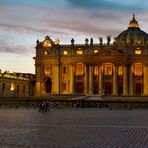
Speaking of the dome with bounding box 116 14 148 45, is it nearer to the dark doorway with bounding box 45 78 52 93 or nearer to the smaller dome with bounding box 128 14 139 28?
the smaller dome with bounding box 128 14 139 28

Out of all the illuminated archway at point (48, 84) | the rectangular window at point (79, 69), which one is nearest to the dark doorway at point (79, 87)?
the rectangular window at point (79, 69)

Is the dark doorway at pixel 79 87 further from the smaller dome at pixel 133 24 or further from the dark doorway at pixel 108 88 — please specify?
the smaller dome at pixel 133 24

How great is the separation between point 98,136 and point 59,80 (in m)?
110

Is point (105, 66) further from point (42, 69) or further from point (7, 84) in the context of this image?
point (7, 84)

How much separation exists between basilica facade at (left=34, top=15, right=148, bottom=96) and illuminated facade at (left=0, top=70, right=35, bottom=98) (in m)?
5.75

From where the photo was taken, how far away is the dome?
13450 cm

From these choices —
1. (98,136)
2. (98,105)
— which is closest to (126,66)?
(98,105)

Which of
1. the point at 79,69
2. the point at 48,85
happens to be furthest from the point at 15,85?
the point at 79,69

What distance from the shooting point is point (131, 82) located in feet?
421

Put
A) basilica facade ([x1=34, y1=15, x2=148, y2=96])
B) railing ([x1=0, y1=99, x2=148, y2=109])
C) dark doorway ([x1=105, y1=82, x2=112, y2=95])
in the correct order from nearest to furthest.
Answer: railing ([x1=0, y1=99, x2=148, y2=109])
basilica facade ([x1=34, y1=15, x2=148, y2=96])
dark doorway ([x1=105, y1=82, x2=112, y2=95])

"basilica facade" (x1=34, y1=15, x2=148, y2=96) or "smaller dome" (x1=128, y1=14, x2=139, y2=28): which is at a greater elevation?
"smaller dome" (x1=128, y1=14, x2=139, y2=28)

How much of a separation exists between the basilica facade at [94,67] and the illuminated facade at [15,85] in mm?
5747

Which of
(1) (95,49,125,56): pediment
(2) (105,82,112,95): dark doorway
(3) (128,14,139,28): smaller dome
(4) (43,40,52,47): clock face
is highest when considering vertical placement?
(3) (128,14,139,28): smaller dome

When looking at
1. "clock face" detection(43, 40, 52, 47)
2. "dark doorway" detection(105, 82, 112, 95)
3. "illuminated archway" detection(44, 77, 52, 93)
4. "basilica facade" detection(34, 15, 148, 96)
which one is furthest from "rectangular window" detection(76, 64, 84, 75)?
"clock face" detection(43, 40, 52, 47)
